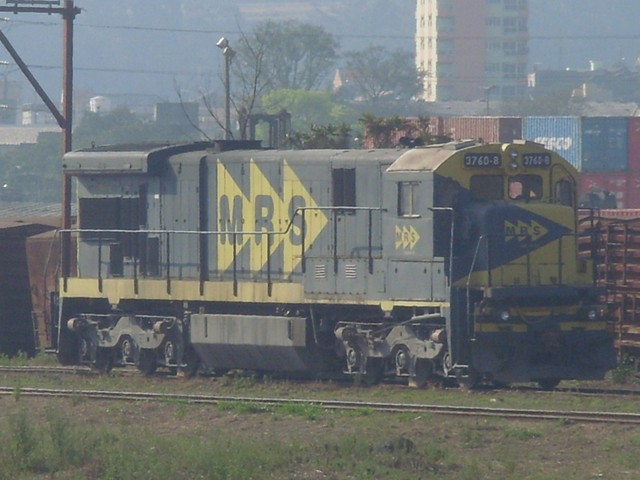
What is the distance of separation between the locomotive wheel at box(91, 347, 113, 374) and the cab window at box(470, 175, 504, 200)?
6.20 m

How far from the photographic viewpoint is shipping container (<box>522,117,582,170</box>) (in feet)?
178

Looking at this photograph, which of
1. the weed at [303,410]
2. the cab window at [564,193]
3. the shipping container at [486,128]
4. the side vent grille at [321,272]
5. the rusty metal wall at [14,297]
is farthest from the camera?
the shipping container at [486,128]

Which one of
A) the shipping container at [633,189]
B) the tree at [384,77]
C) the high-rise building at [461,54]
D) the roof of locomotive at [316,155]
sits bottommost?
the roof of locomotive at [316,155]

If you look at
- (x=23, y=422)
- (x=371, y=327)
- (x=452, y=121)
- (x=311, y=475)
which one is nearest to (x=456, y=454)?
(x=311, y=475)

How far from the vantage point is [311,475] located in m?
11.5

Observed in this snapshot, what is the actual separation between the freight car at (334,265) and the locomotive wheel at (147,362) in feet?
0.09

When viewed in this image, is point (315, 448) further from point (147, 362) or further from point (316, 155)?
point (147, 362)

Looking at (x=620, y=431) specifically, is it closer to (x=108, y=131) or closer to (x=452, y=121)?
(x=452, y=121)

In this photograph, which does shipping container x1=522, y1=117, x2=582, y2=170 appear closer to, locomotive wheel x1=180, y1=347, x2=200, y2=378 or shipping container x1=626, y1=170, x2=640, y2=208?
shipping container x1=626, y1=170, x2=640, y2=208

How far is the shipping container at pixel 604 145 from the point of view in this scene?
54.0m

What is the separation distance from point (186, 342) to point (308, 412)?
4.93 metres

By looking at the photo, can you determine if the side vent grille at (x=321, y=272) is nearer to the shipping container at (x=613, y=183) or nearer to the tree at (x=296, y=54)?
the shipping container at (x=613, y=183)

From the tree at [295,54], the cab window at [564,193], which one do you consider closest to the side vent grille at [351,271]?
the cab window at [564,193]

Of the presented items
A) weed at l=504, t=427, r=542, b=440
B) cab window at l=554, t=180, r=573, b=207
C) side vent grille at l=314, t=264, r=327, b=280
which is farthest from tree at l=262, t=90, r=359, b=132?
weed at l=504, t=427, r=542, b=440
